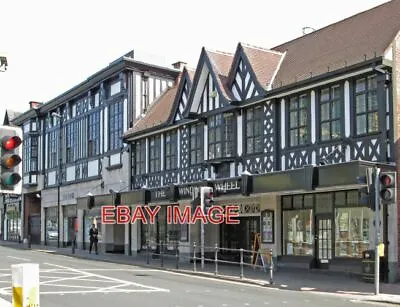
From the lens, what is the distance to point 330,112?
2244 centimetres

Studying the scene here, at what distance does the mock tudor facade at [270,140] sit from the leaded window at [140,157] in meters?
0.05

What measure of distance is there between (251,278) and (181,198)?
8.20 m

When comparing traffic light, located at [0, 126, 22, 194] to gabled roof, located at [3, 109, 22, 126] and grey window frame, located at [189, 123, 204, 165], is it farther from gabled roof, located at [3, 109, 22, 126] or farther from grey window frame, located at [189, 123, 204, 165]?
gabled roof, located at [3, 109, 22, 126]

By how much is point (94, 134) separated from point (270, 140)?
18.7 metres

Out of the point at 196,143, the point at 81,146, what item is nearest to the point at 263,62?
the point at 196,143

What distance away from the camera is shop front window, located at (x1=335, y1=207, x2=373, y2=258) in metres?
21.7

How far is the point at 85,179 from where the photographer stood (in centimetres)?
4169

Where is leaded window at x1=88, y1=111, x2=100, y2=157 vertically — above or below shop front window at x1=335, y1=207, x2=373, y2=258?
above

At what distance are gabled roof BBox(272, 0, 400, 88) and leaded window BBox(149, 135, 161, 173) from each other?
9308mm

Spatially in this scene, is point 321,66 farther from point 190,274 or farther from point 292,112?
point 190,274

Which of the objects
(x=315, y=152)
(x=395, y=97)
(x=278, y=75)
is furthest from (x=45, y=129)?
(x=395, y=97)

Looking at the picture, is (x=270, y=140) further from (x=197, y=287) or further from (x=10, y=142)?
(x=10, y=142)

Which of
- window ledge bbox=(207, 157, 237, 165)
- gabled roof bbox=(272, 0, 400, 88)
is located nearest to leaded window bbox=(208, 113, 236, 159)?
window ledge bbox=(207, 157, 237, 165)

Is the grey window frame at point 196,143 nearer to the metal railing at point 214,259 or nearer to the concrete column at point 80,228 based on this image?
the metal railing at point 214,259
